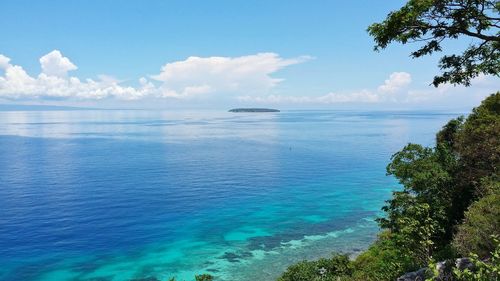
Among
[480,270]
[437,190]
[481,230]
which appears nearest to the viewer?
[480,270]

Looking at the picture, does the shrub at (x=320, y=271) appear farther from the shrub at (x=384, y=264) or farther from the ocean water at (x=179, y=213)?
the ocean water at (x=179, y=213)

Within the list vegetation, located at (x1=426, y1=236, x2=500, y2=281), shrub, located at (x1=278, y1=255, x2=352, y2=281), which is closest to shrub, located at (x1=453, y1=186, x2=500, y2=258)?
vegetation, located at (x1=426, y1=236, x2=500, y2=281)

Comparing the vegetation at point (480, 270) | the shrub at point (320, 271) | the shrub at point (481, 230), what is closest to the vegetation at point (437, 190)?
the shrub at point (320, 271)

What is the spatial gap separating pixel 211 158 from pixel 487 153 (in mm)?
101151

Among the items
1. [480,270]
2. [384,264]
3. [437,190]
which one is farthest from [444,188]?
[480,270]

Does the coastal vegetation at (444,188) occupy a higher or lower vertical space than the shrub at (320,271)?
higher

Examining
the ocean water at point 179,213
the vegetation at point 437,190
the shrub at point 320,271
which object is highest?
the vegetation at point 437,190

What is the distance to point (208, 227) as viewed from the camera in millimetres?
65562

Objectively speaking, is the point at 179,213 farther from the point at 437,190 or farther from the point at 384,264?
the point at 437,190

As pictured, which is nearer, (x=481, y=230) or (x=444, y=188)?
(x=481, y=230)

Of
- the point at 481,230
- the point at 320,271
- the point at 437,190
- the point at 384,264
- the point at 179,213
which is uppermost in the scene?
the point at 481,230

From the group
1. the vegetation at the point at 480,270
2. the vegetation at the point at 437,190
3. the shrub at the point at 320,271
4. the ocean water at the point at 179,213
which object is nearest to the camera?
the vegetation at the point at 480,270

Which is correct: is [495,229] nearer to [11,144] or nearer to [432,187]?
[432,187]

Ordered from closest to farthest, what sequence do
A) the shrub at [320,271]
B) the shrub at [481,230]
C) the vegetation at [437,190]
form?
the shrub at [481,230], the vegetation at [437,190], the shrub at [320,271]
